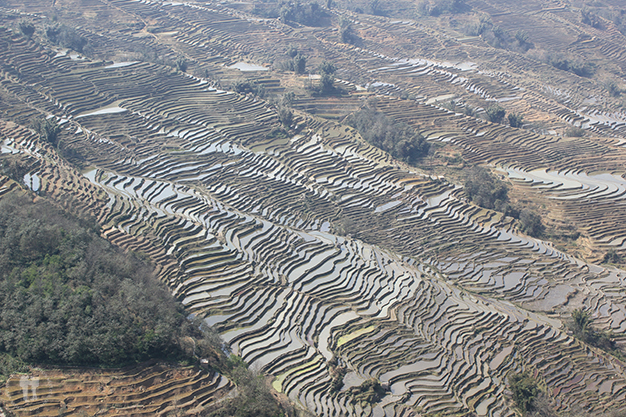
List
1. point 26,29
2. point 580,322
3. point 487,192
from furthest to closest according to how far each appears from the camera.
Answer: point 26,29 < point 487,192 < point 580,322

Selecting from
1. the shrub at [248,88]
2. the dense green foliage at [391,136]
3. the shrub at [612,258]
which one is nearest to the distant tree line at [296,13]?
the shrub at [248,88]

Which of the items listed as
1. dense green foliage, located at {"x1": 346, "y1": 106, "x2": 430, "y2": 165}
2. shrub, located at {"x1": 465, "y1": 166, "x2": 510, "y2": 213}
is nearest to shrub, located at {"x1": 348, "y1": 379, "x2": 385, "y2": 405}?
shrub, located at {"x1": 465, "y1": 166, "x2": 510, "y2": 213}

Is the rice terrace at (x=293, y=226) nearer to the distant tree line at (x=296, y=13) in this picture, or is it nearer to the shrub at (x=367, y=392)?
the shrub at (x=367, y=392)

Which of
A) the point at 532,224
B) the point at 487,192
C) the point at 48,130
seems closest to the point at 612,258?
the point at 532,224

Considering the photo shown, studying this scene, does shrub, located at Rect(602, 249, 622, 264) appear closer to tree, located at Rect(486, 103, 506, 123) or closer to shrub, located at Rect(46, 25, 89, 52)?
tree, located at Rect(486, 103, 506, 123)

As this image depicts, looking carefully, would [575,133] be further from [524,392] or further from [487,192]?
[524,392]

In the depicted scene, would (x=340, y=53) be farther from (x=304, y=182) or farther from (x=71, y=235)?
(x=71, y=235)
